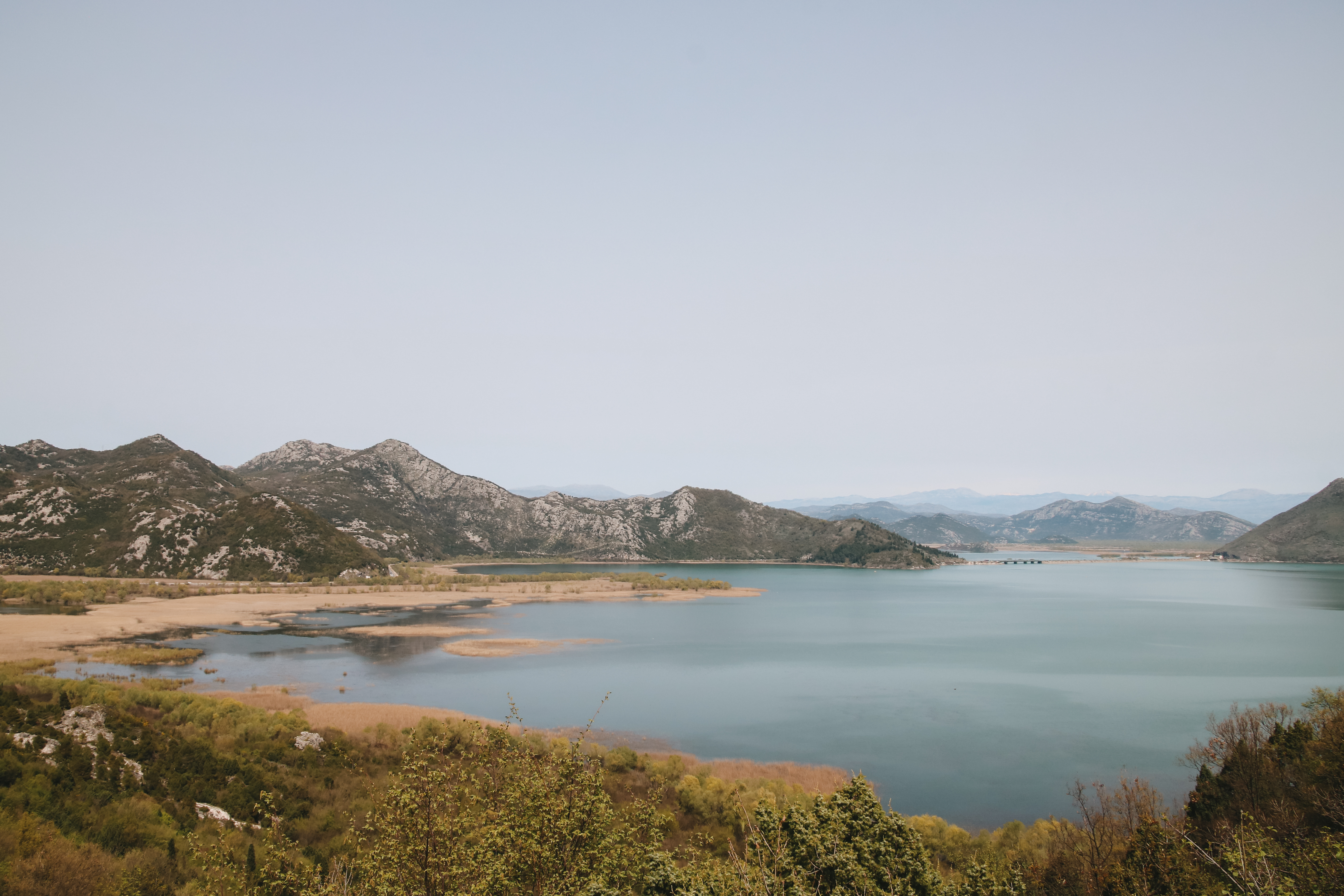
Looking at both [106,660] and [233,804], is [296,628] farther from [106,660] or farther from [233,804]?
[233,804]

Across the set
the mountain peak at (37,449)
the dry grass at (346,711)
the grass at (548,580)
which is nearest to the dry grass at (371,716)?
the dry grass at (346,711)

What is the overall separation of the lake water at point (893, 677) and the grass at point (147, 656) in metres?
1.94

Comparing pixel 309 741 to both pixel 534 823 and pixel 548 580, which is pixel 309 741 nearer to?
pixel 534 823

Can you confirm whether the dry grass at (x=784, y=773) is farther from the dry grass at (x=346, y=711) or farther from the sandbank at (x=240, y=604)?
the sandbank at (x=240, y=604)

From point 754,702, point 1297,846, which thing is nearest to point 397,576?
point 754,702

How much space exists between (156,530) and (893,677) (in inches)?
4892

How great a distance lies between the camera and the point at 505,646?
73125 millimetres

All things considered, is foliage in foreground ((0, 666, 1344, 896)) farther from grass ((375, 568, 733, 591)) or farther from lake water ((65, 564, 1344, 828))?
grass ((375, 568, 733, 591))

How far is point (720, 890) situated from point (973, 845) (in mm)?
17272

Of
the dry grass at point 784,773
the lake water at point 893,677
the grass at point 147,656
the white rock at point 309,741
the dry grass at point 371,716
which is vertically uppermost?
the white rock at point 309,741

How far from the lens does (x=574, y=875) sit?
12406 mm

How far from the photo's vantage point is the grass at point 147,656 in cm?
5369

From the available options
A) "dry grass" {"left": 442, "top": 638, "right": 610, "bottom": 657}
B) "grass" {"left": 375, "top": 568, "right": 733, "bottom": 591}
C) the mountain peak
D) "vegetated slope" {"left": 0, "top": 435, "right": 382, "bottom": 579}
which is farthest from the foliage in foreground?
the mountain peak

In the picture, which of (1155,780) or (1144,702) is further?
(1144,702)
